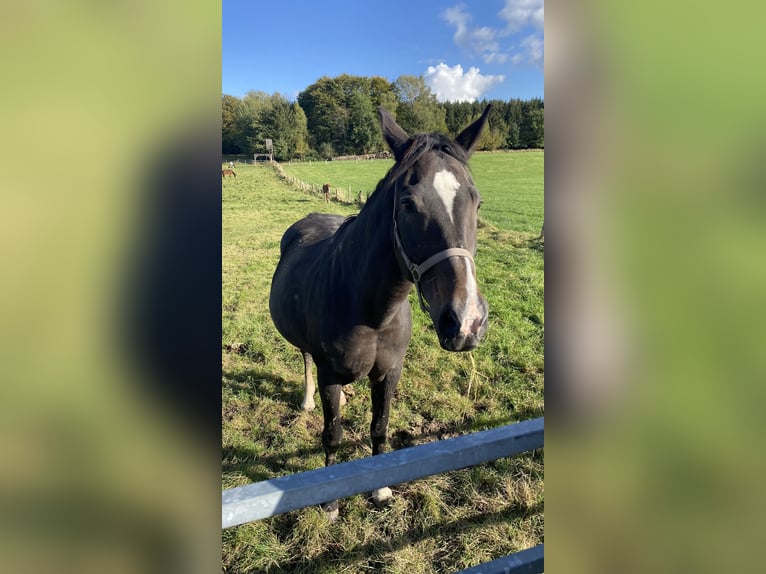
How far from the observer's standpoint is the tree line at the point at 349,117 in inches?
78.2

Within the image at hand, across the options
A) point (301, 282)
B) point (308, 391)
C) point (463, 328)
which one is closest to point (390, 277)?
point (463, 328)

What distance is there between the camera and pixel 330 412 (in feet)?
8.86

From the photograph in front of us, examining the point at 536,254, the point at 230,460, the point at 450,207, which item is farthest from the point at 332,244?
the point at 536,254

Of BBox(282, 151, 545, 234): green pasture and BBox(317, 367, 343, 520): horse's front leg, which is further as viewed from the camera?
BBox(282, 151, 545, 234): green pasture

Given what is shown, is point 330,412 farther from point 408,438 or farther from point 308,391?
point 308,391

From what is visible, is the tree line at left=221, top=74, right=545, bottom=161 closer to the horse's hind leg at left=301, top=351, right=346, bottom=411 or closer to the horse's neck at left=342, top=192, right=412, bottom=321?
the horse's neck at left=342, top=192, right=412, bottom=321

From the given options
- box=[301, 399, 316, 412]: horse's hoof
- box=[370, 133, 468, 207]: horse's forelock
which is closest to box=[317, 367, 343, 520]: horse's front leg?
box=[301, 399, 316, 412]: horse's hoof

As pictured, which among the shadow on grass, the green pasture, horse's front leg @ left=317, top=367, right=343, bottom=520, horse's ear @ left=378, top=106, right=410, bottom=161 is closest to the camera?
horse's ear @ left=378, top=106, right=410, bottom=161

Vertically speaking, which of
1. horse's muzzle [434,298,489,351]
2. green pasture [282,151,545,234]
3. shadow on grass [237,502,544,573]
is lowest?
shadow on grass [237,502,544,573]

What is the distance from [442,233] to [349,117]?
326 inches

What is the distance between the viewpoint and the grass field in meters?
2.40

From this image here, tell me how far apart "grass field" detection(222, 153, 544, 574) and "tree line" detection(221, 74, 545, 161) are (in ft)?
1.04

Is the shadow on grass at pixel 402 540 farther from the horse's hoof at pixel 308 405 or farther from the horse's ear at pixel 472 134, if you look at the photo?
the horse's ear at pixel 472 134
